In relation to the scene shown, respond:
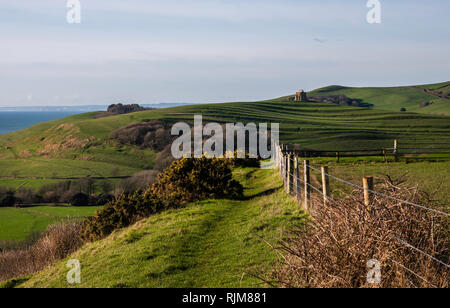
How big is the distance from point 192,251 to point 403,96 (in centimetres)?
17459

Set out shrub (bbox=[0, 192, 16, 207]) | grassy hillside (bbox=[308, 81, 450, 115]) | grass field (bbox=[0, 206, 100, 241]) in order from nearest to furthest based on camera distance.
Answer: grass field (bbox=[0, 206, 100, 241])
shrub (bbox=[0, 192, 16, 207])
grassy hillside (bbox=[308, 81, 450, 115])

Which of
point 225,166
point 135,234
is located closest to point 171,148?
point 225,166

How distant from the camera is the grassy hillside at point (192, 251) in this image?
827cm

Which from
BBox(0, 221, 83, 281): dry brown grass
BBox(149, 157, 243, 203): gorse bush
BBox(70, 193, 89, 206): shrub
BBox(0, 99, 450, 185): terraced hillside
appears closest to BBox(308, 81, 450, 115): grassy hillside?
BBox(0, 99, 450, 185): terraced hillside

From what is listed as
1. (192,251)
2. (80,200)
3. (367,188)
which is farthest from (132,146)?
(367,188)

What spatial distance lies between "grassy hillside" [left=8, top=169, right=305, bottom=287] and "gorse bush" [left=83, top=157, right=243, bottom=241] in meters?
2.08

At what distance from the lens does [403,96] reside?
167 m

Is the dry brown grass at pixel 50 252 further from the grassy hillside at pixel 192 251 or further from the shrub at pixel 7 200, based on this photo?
the shrub at pixel 7 200

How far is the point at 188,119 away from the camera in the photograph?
9725 centimetres

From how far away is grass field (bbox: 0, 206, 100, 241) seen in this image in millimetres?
35500

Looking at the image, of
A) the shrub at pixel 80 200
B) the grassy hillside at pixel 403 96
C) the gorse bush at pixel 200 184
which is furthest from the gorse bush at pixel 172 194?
the grassy hillside at pixel 403 96

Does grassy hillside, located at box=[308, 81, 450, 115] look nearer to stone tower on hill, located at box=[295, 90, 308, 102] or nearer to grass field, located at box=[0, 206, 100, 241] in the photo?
stone tower on hill, located at box=[295, 90, 308, 102]
